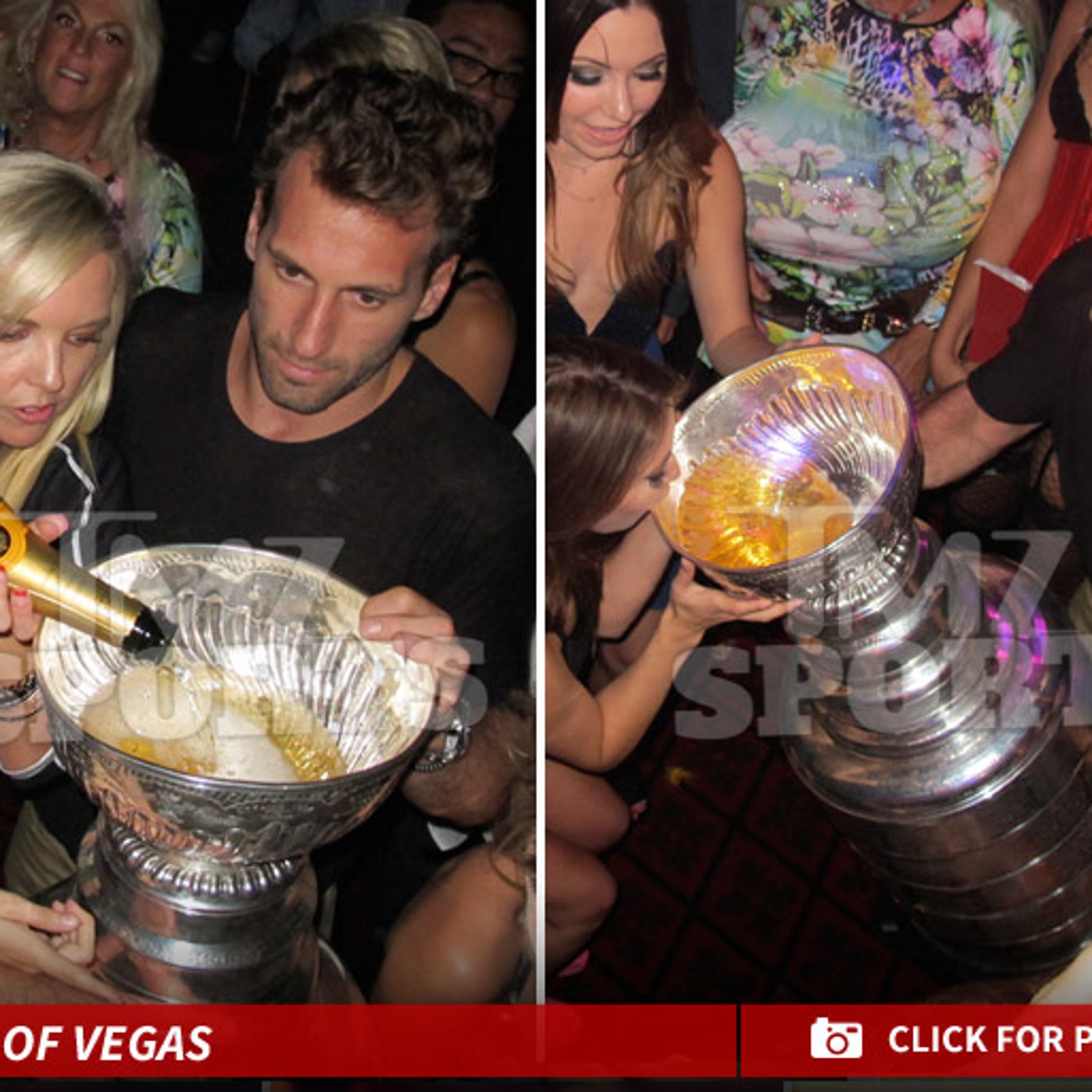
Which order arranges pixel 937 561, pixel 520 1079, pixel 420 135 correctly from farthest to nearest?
pixel 520 1079, pixel 937 561, pixel 420 135

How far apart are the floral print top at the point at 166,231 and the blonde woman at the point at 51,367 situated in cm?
2

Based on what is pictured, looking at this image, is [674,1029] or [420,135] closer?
[420,135]

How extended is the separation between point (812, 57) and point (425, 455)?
2.00ft

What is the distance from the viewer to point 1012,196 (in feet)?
5.81

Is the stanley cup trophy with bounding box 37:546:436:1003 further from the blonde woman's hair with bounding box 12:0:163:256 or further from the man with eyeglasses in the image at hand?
the man with eyeglasses

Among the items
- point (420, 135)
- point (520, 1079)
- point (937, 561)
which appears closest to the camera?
point (420, 135)

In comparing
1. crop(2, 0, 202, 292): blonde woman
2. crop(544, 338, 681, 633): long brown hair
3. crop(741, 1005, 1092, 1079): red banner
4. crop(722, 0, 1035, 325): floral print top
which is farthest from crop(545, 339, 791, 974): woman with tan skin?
crop(2, 0, 202, 292): blonde woman

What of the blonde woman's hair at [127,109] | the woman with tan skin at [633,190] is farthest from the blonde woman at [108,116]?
the woman with tan skin at [633,190]

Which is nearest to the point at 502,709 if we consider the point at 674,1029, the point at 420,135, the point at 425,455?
the point at 425,455

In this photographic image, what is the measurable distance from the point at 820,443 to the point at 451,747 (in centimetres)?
54

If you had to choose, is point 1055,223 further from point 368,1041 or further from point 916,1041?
point 368,1041

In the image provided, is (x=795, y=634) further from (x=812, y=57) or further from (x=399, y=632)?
(x=812, y=57)

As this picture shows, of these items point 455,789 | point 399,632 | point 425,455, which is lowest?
point 455,789

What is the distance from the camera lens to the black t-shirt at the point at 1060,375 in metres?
1.77
